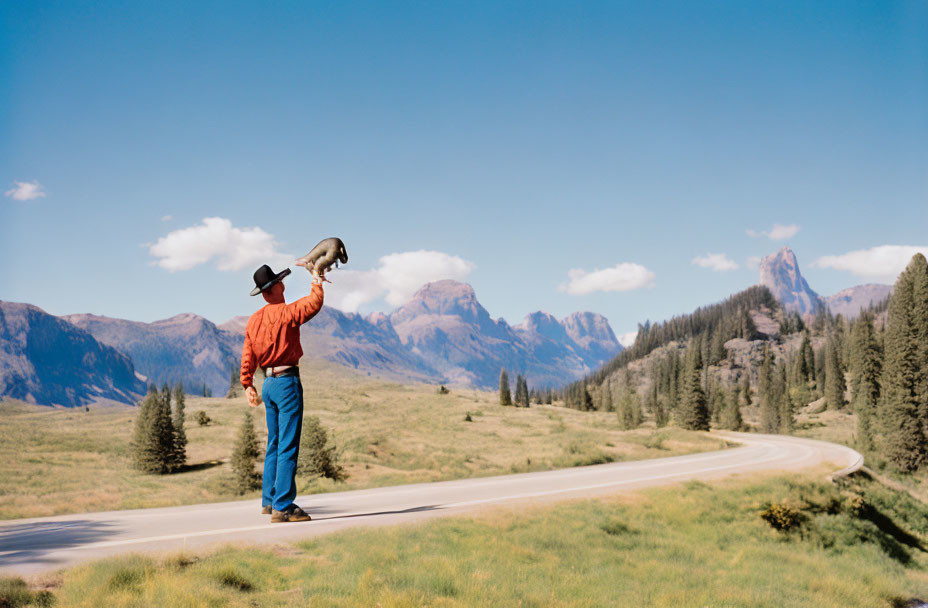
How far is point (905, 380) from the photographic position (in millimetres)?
57281

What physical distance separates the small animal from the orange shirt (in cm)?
30

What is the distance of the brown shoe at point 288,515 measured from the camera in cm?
868

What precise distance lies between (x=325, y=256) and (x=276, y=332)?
4.42 ft

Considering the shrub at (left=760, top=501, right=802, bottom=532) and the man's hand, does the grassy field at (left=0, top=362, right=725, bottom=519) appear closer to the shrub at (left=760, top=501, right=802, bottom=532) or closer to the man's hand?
the man's hand

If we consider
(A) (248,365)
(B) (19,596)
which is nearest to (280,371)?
(A) (248,365)

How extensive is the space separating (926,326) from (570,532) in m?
67.6

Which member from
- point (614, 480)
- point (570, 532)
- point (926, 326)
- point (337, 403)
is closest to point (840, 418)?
point (926, 326)

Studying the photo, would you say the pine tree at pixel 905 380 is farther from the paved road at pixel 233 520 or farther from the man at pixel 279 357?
the man at pixel 279 357

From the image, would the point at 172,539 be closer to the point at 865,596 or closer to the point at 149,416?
the point at 865,596

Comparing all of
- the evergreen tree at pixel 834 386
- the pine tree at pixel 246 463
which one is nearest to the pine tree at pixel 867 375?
the evergreen tree at pixel 834 386

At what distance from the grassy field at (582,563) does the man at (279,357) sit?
153cm

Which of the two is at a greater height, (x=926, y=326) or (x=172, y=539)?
(x=926, y=326)

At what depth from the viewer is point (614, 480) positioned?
19.1m

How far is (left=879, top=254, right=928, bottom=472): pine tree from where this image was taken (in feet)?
179
